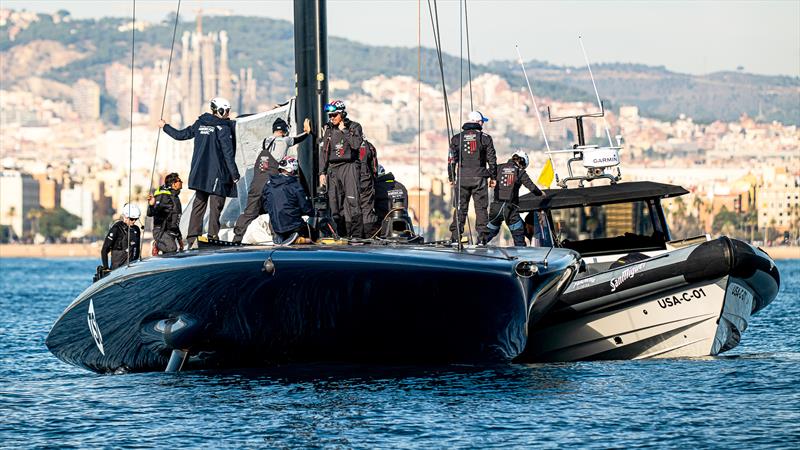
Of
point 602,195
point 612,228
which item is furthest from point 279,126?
point 612,228

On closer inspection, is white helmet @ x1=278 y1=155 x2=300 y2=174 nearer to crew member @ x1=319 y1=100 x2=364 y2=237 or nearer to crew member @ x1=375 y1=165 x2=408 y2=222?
crew member @ x1=319 y1=100 x2=364 y2=237

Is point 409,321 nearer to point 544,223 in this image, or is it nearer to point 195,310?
point 195,310

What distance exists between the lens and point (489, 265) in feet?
37.3

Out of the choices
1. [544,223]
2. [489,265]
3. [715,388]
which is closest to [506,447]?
[489,265]

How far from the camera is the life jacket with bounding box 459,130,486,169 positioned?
1576 cm

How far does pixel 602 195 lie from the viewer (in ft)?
52.9

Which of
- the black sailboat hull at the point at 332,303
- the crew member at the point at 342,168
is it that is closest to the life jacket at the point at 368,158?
the crew member at the point at 342,168

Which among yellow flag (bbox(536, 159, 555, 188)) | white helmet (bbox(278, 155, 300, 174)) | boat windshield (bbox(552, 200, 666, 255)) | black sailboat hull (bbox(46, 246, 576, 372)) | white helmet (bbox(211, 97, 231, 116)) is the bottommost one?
black sailboat hull (bbox(46, 246, 576, 372))

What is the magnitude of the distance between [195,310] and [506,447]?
313 centimetres

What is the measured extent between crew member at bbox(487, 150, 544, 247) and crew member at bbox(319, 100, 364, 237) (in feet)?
7.71

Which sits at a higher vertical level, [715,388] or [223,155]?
[223,155]

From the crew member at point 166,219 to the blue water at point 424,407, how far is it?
157 cm

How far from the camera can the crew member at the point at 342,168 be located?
45.9ft

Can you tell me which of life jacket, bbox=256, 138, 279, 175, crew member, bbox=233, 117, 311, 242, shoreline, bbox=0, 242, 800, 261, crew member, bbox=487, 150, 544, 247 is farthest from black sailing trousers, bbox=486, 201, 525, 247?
shoreline, bbox=0, 242, 800, 261
